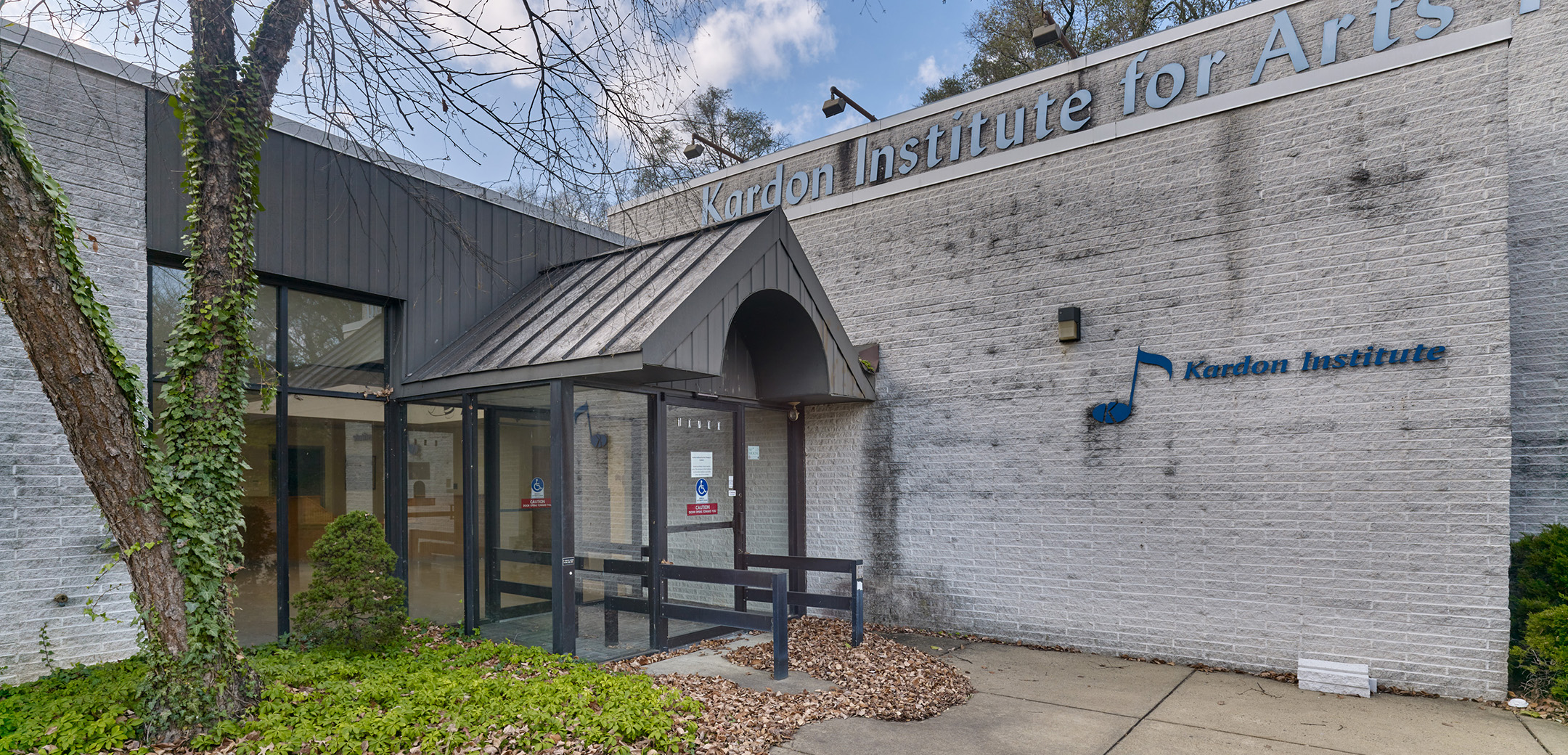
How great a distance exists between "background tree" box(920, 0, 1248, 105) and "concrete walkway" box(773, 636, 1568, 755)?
1206cm

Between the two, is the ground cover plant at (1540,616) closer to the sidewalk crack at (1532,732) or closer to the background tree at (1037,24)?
the sidewalk crack at (1532,732)

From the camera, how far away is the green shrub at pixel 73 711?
4.18 meters

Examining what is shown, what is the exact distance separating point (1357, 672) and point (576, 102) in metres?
6.65

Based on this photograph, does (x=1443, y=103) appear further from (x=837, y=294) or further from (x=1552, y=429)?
(x=837, y=294)

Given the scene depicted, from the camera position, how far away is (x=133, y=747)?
4293 millimetres

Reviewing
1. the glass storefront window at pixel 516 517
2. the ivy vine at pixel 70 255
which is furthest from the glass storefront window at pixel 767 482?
the ivy vine at pixel 70 255

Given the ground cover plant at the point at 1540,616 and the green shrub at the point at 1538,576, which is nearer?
the ground cover plant at the point at 1540,616

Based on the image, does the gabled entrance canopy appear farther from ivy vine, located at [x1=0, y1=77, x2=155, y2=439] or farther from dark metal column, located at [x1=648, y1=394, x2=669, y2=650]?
ivy vine, located at [x1=0, y1=77, x2=155, y2=439]

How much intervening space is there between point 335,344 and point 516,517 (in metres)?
2.26

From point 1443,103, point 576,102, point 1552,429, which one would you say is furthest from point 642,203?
point 1552,429

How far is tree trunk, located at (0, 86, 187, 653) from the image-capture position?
404cm

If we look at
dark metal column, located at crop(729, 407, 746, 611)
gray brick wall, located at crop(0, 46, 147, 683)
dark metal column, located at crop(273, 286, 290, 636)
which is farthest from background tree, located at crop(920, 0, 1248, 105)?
gray brick wall, located at crop(0, 46, 147, 683)

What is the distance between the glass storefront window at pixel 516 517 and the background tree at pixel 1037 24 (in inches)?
451

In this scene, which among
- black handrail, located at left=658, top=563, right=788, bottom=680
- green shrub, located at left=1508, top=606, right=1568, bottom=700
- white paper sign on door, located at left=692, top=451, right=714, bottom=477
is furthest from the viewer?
white paper sign on door, located at left=692, top=451, right=714, bottom=477
